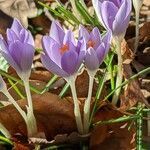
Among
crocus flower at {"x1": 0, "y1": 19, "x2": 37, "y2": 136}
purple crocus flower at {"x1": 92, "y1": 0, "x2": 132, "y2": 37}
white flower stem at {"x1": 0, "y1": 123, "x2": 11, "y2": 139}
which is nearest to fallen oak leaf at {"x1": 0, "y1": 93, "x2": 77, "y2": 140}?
white flower stem at {"x1": 0, "y1": 123, "x2": 11, "y2": 139}

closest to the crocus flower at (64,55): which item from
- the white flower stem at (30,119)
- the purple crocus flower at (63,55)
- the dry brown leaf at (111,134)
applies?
the purple crocus flower at (63,55)

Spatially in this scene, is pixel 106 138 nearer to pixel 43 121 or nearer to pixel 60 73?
pixel 43 121

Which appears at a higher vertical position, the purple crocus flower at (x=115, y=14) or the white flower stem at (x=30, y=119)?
the purple crocus flower at (x=115, y=14)

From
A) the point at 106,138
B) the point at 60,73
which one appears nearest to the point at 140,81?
the point at 106,138

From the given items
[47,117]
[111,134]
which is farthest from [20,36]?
[111,134]

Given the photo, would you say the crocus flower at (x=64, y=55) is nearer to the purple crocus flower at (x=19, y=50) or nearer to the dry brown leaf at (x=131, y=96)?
the purple crocus flower at (x=19, y=50)

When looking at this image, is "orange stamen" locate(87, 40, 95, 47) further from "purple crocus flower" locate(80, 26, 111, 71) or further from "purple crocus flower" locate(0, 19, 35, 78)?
"purple crocus flower" locate(0, 19, 35, 78)

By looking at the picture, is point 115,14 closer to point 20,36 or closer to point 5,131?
point 20,36
